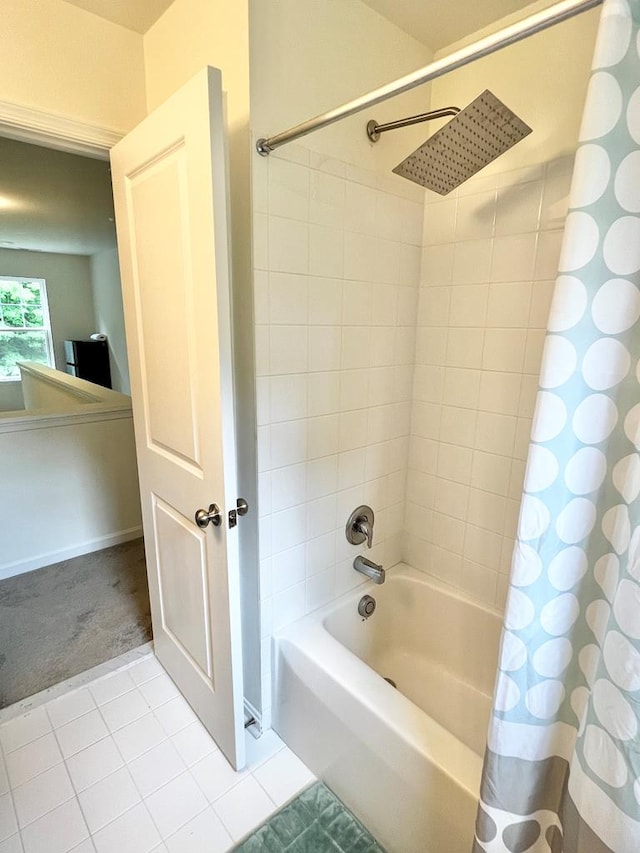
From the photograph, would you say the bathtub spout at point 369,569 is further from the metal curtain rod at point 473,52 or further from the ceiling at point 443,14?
the ceiling at point 443,14

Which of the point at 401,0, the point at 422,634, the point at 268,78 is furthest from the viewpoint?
the point at 422,634

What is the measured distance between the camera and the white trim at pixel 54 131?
121cm

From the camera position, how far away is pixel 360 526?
161cm

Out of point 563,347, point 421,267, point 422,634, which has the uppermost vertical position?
point 421,267

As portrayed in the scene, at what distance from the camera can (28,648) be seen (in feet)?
6.07

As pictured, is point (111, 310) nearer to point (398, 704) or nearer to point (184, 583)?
point (184, 583)

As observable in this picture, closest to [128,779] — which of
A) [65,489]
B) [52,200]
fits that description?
[65,489]

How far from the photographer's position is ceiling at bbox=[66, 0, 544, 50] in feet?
4.00

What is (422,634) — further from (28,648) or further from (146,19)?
(146,19)

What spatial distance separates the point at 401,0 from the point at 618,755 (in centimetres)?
181

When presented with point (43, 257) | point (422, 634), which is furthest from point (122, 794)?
point (43, 257)

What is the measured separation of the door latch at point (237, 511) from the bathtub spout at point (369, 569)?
567 millimetres

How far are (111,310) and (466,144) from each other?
5991 mm

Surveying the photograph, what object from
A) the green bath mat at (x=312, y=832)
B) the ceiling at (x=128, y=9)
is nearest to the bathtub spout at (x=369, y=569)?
the green bath mat at (x=312, y=832)
